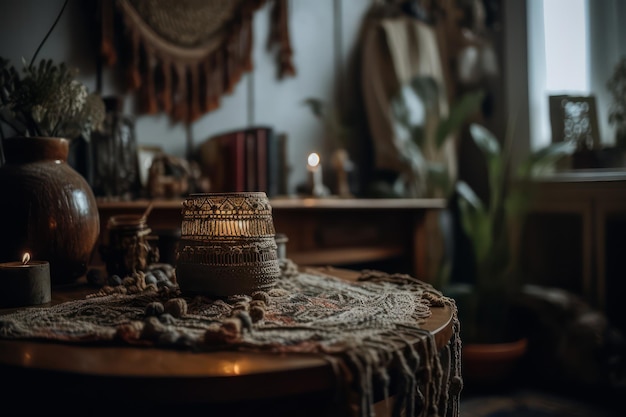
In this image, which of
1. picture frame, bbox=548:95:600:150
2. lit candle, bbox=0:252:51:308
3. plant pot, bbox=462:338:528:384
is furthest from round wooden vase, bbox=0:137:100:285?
picture frame, bbox=548:95:600:150

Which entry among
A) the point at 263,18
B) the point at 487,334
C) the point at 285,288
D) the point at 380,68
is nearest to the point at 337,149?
the point at 380,68

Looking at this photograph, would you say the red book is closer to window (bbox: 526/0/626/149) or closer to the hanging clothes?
the hanging clothes

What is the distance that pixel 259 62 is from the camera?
2.44m

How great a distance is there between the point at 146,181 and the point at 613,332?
210cm

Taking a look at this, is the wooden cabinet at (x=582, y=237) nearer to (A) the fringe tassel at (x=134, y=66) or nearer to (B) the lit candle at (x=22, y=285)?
(A) the fringe tassel at (x=134, y=66)

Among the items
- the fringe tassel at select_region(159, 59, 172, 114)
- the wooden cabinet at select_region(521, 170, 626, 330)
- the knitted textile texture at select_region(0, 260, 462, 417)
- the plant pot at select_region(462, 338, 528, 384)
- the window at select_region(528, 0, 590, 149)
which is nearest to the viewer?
the knitted textile texture at select_region(0, 260, 462, 417)

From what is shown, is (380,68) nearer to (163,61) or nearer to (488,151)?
(488,151)

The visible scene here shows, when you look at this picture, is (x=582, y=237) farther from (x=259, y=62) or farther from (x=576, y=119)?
(x=259, y=62)

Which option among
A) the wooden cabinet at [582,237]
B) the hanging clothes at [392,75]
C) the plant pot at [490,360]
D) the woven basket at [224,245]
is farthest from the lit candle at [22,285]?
the wooden cabinet at [582,237]

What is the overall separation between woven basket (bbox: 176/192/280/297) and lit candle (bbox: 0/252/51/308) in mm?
224

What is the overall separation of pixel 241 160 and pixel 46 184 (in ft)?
3.66

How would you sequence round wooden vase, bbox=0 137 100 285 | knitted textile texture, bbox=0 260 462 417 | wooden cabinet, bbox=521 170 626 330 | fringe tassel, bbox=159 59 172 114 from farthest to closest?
wooden cabinet, bbox=521 170 626 330
fringe tassel, bbox=159 59 172 114
round wooden vase, bbox=0 137 100 285
knitted textile texture, bbox=0 260 462 417

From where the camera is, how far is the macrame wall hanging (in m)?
1.91

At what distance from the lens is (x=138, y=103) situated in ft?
6.53
